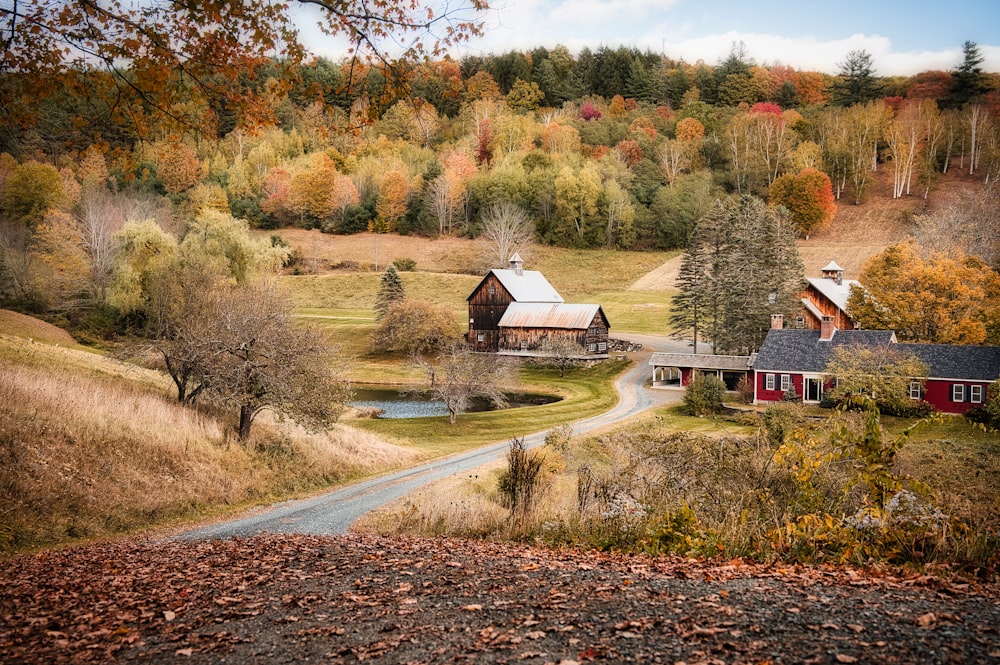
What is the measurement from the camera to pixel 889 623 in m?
5.43

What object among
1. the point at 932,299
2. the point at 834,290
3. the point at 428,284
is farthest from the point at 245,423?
the point at 428,284

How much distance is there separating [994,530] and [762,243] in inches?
1968

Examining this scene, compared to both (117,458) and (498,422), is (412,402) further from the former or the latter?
(117,458)

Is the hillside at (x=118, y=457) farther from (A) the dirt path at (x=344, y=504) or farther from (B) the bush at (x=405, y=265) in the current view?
(B) the bush at (x=405, y=265)

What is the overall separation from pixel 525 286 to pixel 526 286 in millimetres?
161

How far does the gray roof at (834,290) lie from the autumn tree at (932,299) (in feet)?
23.0

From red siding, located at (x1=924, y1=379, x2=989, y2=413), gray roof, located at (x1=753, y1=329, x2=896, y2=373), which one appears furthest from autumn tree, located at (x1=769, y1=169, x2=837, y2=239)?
red siding, located at (x1=924, y1=379, x2=989, y2=413)

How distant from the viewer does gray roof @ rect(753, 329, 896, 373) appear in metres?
41.9

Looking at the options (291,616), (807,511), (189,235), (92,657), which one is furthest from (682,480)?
(189,235)

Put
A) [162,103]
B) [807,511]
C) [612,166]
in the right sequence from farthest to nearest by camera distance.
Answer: [612,166] → [807,511] → [162,103]

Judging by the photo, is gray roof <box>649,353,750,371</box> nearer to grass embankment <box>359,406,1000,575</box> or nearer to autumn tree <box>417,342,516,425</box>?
autumn tree <box>417,342,516,425</box>

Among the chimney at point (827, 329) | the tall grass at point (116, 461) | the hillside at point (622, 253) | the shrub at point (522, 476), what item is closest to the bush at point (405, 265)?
the hillside at point (622, 253)

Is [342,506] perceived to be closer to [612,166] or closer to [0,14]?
[0,14]

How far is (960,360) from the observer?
38344 millimetres
